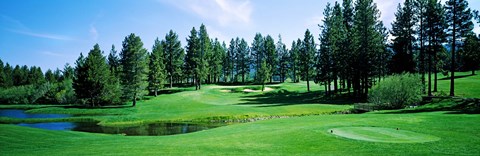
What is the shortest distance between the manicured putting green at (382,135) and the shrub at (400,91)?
20.0m

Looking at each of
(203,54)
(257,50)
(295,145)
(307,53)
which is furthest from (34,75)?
(295,145)

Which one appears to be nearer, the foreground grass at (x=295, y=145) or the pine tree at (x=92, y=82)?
the foreground grass at (x=295, y=145)

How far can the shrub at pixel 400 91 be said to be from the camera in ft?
119

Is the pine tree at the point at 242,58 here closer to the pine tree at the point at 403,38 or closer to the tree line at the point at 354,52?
the tree line at the point at 354,52

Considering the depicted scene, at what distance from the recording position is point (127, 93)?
55219mm

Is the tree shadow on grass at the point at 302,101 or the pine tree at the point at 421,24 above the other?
the pine tree at the point at 421,24

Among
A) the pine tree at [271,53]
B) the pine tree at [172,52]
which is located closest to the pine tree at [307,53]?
the pine tree at [271,53]

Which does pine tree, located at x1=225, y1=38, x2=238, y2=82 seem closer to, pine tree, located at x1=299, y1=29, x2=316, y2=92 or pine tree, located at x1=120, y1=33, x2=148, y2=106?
pine tree, located at x1=299, y1=29, x2=316, y2=92

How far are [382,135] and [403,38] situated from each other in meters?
42.1

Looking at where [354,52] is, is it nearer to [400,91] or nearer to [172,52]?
[400,91]

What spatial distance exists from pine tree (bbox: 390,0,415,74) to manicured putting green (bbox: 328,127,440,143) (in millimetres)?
36535

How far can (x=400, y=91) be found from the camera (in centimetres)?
3653

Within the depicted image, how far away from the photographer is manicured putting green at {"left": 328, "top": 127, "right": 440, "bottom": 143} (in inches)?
608

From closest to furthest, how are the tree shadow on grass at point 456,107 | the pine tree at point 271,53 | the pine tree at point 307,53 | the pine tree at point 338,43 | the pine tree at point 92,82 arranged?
the tree shadow on grass at point 456,107 < the pine tree at point 338,43 < the pine tree at point 92,82 < the pine tree at point 307,53 < the pine tree at point 271,53
